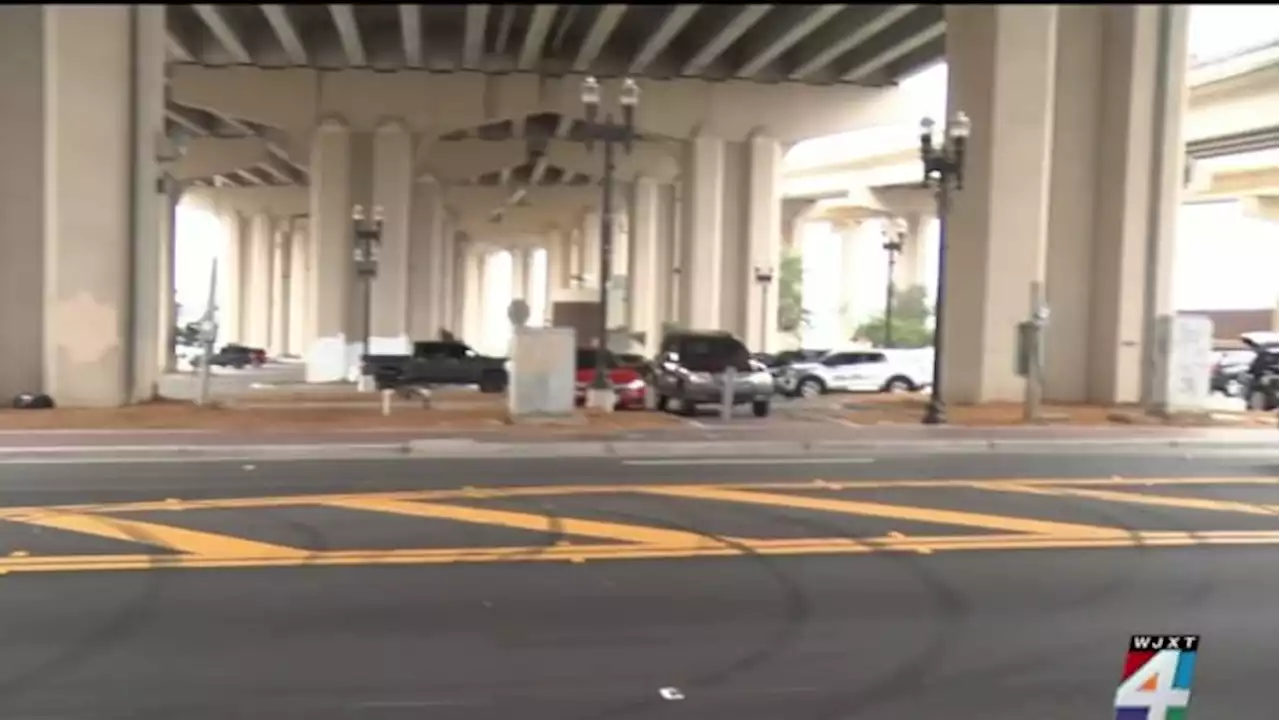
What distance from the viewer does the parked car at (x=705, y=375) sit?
24.3 metres

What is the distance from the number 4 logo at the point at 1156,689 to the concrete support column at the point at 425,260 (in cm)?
5832

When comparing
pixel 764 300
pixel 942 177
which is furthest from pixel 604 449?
pixel 764 300

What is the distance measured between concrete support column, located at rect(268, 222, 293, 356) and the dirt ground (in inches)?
2838

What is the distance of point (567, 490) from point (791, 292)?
264ft

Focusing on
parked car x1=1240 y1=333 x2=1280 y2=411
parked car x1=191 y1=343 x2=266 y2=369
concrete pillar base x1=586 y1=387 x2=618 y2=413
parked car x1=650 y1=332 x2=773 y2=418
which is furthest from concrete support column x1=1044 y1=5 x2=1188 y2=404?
parked car x1=191 y1=343 x2=266 y2=369

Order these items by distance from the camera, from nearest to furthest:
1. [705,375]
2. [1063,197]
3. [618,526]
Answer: [618,526] → [1063,197] → [705,375]

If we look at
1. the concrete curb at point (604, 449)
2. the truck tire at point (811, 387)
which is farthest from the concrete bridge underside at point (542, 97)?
the truck tire at point (811, 387)

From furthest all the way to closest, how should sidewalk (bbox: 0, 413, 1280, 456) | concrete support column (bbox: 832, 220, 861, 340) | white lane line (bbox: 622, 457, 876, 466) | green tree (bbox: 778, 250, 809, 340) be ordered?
concrete support column (bbox: 832, 220, 861, 340), green tree (bbox: 778, 250, 809, 340), sidewalk (bbox: 0, 413, 1280, 456), white lane line (bbox: 622, 457, 876, 466)

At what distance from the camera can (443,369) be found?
35.1m

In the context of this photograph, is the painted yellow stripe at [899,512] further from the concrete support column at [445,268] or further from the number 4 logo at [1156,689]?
the concrete support column at [445,268]

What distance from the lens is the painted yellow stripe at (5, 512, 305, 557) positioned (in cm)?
964

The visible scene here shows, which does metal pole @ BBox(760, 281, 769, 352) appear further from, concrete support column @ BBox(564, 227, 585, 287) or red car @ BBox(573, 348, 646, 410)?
concrete support column @ BBox(564, 227, 585, 287)

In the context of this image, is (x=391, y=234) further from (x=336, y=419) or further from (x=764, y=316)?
(x=336, y=419)

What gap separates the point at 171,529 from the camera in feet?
34.9
